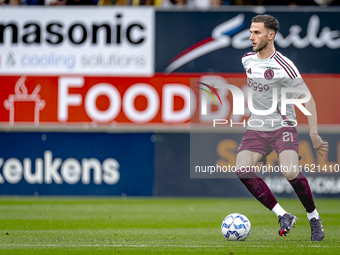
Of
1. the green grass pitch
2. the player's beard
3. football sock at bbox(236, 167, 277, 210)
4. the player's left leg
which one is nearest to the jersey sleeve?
the player's beard

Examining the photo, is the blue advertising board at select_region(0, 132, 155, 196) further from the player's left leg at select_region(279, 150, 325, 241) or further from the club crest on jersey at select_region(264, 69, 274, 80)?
the player's left leg at select_region(279, 150, 325, 241)

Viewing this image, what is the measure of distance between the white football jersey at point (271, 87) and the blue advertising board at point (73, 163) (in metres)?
5.86

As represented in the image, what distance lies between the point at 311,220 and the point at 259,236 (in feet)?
2.33

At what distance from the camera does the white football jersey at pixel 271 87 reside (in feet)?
22.4

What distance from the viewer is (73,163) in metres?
12.5

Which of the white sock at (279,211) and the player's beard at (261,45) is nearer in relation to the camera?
the white sock at (279,211)

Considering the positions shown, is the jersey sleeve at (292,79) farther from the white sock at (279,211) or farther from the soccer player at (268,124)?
the white sock at (279,211)

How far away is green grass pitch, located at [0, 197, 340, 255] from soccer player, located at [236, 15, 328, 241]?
517 millimetres

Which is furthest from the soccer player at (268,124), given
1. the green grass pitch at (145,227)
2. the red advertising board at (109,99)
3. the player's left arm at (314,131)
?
the red advertising board at (109,99)

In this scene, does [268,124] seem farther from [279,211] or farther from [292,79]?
[279,211]

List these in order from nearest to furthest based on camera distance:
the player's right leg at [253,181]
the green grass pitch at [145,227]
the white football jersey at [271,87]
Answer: the green grass pitch at [145,227]
the player's right leg at [253,181]
the white football jersey at [271,87]

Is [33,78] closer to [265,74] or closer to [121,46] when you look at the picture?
[121,46]

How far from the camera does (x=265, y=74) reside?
271 inches

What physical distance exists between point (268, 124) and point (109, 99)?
6.22m
